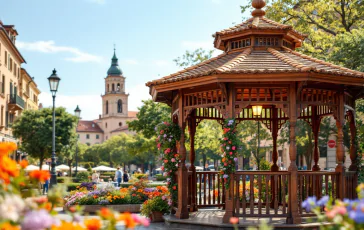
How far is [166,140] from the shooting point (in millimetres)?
12898

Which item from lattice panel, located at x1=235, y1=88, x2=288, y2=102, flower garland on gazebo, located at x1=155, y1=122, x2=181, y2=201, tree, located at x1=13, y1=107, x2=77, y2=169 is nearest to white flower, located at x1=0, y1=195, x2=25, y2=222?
lattice panel, located at x1=235, y1=88, x2=288, y2=102

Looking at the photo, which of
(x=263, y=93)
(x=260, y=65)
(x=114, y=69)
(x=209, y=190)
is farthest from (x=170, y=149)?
(x=114, y=69)

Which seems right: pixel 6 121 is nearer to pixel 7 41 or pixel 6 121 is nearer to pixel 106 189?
pixel 7 41

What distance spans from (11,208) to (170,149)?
9851mm

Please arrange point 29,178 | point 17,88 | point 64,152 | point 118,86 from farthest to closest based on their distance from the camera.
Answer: point 118,86, point 17,88, point 64,152, point 29,178

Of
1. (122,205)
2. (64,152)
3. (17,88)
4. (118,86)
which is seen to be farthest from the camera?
(118,86)

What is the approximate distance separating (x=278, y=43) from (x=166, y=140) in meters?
3.69

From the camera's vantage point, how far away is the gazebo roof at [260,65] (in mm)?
10820

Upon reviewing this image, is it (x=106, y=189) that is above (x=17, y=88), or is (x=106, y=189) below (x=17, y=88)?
below

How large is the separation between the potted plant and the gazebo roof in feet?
10.1

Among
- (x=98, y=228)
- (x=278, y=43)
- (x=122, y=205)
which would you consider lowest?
(x=122, y=205)

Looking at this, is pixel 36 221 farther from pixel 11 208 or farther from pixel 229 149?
pixel 229 149

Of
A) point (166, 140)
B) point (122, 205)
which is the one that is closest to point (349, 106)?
point (166, 140)

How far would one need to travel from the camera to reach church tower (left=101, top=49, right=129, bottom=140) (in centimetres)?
14688
